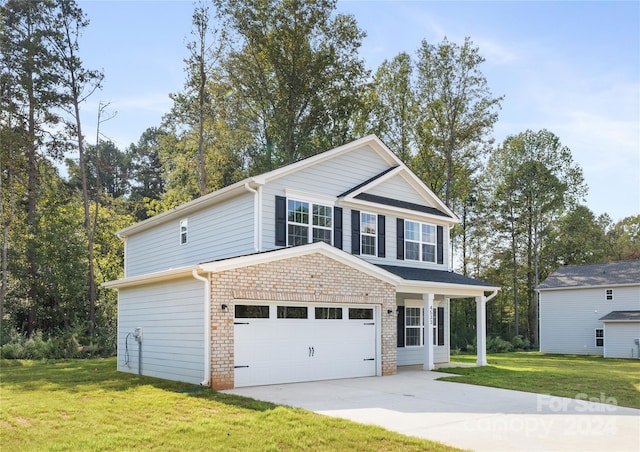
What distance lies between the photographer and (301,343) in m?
15.0

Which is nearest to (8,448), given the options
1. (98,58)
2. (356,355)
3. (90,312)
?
(356,355)

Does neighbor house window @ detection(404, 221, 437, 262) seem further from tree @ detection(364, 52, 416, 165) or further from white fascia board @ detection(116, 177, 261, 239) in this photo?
tree @ detection(364, 52, 416, 165)

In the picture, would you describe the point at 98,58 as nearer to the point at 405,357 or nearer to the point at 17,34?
the point at 17,34

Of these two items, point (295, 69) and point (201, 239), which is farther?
point (295, 69)

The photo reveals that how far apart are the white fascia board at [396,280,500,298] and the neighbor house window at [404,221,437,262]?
1794 mm

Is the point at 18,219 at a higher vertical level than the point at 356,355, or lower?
higher

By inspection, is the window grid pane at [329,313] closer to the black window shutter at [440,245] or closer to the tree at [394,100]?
the black window shutter at [440,245]

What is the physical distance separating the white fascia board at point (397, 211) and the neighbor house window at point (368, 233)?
9.8 inches

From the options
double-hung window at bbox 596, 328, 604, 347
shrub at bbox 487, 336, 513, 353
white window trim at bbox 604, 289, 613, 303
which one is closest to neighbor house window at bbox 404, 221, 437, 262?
white window trim at bbox 604, 289, 613, 303

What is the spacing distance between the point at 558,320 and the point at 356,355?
2429 cm

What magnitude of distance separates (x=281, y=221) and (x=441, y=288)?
6102 millimetres

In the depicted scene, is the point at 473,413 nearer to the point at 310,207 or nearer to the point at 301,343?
the point at 301,343

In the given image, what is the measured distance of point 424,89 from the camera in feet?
108

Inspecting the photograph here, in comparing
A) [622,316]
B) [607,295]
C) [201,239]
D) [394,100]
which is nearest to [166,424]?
[201,239]
